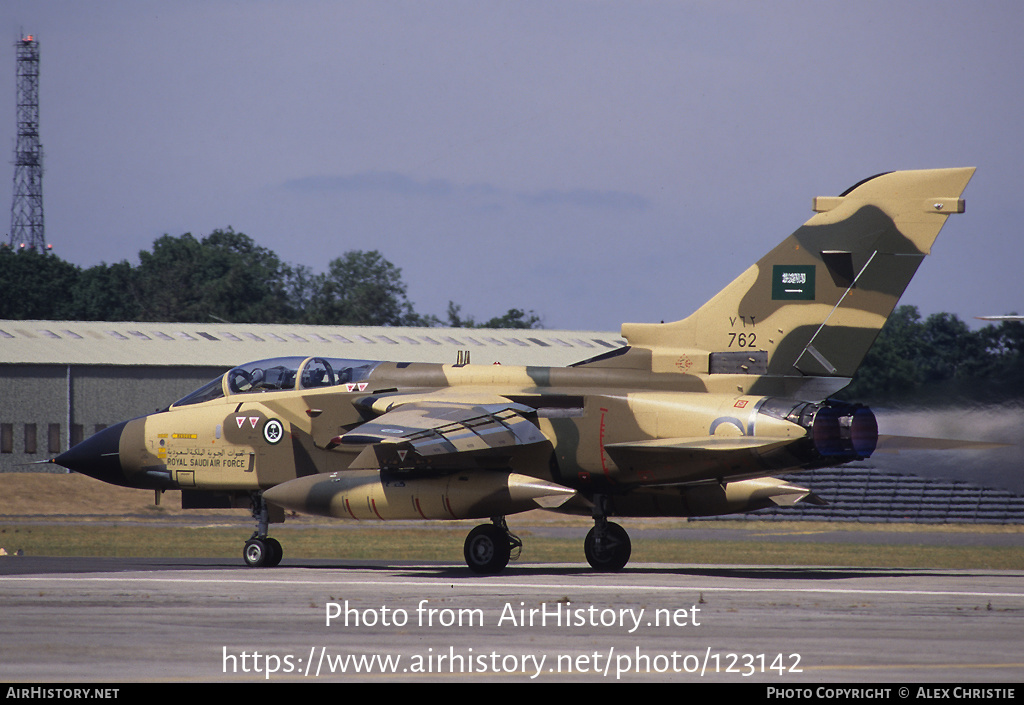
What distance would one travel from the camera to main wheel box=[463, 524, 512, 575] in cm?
1967

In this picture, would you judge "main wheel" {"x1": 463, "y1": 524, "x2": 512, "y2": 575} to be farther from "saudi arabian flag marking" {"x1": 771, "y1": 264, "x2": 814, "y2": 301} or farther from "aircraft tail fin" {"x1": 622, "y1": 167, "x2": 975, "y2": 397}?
"saudi arabian flag marking" {"x1": 771, "y1": 264, "x2": 814, "y2": 301}

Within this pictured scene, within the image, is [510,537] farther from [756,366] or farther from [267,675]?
[267,675]

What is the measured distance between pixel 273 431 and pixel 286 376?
107 centimetres

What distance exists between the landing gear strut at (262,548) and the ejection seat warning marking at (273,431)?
3.36ft

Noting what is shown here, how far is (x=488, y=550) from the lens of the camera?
19.7 meters

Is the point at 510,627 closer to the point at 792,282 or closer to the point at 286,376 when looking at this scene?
the point at 792,282

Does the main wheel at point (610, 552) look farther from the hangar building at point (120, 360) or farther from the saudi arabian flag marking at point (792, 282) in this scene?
the hangar building at point (120, 360)

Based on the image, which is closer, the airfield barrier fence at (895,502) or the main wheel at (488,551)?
the main wheel at (488,551)

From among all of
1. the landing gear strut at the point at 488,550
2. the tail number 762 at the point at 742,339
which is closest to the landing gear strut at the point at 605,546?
the landing gear strut at the point at 488,550

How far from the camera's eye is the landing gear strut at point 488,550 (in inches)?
774

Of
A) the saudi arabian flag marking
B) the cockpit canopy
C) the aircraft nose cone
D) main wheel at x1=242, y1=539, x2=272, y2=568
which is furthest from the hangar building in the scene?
the saudi arabian flag marking

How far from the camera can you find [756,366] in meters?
19.8

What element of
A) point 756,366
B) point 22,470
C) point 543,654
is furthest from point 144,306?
point 543,654
